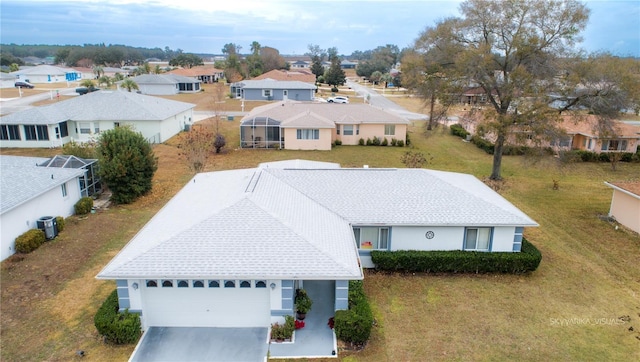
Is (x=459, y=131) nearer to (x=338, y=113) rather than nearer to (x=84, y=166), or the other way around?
(x=338, y=113)

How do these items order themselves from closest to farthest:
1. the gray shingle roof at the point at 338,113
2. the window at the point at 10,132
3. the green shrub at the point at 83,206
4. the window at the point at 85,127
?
the green shrub at the point at 83,206
the window at the point at 10,132
the window at the point at 85,127
the gray shingle roof at the point at 338,113

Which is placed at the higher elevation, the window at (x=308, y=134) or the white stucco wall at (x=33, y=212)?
the window at (x=308, y=134)

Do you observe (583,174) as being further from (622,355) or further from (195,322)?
(195,322)

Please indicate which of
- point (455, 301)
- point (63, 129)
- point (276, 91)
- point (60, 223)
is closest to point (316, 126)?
point (63, 129)

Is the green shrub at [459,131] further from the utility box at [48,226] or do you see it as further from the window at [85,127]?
the utility box at [48,226]

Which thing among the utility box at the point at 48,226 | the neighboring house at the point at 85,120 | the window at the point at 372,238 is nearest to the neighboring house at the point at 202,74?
the neighboring house at the point at 85,120

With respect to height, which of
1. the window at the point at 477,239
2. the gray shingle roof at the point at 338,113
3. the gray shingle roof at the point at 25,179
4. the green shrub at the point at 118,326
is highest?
the gray shingle roof at the point at 338,113

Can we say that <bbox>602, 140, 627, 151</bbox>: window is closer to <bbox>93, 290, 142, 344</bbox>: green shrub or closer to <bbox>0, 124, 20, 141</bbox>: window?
<bbox>93, 290, 142, 344</bbox>: green shrub

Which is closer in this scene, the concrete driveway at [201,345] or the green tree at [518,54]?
the concrete driveway at [201,345]
